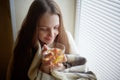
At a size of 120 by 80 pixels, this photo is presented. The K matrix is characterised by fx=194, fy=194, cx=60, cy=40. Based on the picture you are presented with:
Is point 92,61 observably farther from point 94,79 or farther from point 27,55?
point 27,55

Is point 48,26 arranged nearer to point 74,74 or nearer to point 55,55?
point 55,55

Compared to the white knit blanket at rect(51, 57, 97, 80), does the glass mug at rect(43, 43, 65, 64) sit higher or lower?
higher

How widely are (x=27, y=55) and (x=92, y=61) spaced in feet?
1.88

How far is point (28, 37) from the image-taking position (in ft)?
3.49

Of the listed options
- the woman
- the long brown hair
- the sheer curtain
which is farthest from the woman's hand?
the sheer curtain

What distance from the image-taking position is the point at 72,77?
0.98m

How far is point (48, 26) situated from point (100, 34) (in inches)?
17.5

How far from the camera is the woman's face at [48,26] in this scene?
39.1 inches

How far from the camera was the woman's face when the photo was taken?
0.99 metres

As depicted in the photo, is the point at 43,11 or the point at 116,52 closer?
the point at 43,11

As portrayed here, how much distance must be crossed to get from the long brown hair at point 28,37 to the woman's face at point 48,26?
0.02 meters

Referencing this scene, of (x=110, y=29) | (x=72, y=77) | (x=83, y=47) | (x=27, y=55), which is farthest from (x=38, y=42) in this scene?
(x=83, y=47)

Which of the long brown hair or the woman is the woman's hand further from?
the long brown hair

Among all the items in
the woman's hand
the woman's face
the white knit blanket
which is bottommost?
the white knit blanket
